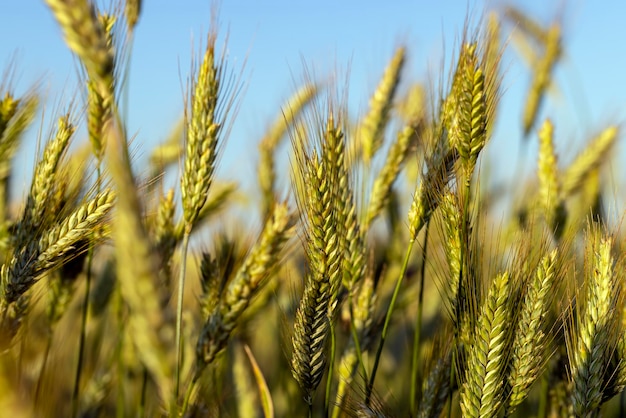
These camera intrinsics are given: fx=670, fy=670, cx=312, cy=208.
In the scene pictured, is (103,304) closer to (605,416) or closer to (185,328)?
(185,328)

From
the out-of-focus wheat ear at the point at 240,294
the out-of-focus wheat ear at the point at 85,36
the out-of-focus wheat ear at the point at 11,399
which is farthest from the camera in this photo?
the out-of-focus wheat ear at the point at 240,294

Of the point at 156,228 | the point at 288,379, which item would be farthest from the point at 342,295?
the point at 288,379

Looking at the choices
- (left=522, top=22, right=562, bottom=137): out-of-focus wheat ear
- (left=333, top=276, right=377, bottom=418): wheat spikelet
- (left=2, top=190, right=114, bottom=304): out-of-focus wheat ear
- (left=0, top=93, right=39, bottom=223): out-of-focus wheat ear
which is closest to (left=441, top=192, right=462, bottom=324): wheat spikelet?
(left=333, top=276, right=377, bottom=418): wheat spikelet

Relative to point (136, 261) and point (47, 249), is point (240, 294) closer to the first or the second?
point (47, 249)

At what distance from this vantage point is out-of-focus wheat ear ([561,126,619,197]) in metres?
2.79

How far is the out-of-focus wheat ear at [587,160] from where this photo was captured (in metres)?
2.79

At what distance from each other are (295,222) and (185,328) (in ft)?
2.11

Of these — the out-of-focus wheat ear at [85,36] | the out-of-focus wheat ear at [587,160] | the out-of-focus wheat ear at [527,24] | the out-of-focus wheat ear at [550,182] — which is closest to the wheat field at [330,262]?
the out-of-focus wheat ear at [85,36]

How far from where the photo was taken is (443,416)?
1757mm

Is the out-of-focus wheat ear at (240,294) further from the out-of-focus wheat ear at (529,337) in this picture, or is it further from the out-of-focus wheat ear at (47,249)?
the out-of-focus wheat ear at (529,337)

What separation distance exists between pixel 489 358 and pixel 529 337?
13cm

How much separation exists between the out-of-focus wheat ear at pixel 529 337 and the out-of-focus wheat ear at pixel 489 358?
0.05 meters

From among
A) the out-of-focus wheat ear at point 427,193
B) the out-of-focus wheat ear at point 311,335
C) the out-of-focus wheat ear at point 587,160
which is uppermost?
the out-of-focus wheat ear at point 587,160

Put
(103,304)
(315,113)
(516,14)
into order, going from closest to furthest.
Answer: (315,113) < (103,304) < (516,14)
